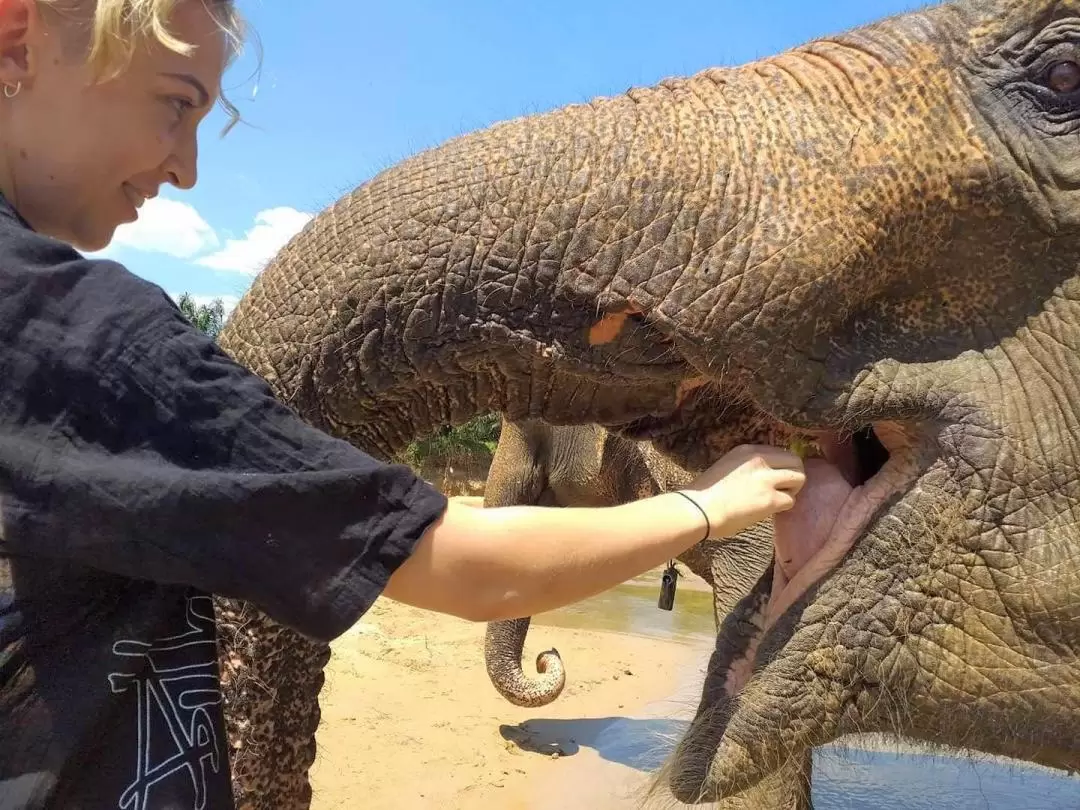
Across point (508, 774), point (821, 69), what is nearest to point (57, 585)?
point (821, 69)

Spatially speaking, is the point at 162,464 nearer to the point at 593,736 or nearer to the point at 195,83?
the point at 195,83

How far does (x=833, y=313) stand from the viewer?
170cm

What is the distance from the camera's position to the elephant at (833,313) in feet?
5.56

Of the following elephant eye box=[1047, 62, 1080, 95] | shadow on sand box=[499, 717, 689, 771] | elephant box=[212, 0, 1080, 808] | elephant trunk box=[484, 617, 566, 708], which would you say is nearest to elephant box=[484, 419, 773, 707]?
elephant trunk box=[484, 617, 566, 708]

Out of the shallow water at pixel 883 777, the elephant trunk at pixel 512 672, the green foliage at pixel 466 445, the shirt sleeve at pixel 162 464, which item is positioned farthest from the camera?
the green foliage at pixel 466 445

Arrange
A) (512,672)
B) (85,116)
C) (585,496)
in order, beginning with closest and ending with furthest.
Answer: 1. (85,116)
2. (512,672)
3. (585,496)

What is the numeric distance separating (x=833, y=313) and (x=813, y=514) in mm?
374

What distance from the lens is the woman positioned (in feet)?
3.48

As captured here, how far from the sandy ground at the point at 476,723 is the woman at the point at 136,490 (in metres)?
3.13

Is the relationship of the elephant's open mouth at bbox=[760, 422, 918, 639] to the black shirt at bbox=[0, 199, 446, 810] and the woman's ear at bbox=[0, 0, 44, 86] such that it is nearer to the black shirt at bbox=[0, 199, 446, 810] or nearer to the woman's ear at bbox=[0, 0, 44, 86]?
the black shirt at bbox=[0, 199, 446, 810]

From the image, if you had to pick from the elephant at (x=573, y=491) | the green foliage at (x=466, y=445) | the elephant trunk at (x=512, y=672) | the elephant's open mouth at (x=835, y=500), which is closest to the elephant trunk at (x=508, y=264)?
the elephant's open mouth at (x=835, y=500)

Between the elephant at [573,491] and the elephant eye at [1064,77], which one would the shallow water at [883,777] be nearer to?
the elephant at [573,491]

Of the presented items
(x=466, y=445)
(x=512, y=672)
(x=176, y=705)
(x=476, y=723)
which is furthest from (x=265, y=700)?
(x=466, y=445)

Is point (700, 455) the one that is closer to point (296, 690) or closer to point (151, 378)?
point (296, 690)
